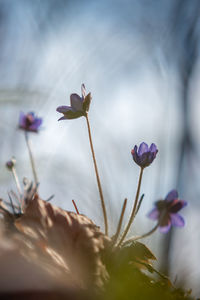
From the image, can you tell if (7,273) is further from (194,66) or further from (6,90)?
(194,66)

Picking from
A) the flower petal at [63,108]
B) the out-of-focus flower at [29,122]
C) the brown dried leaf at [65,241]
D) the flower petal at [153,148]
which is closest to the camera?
the brown dried leaf at [65,241]

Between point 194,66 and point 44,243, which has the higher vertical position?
point 194,66

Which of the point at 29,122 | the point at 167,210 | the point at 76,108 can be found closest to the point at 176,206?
the point at 167,210

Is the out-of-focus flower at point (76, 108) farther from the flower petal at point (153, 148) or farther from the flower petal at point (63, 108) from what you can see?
the flower petal at point (153, 148)

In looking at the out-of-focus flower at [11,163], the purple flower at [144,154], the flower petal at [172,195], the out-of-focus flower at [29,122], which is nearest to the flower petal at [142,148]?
the purple flower at [144,154]

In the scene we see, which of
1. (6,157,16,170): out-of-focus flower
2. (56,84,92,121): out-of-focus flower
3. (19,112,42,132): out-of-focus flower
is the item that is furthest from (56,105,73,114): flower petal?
(19,112,42,132): out-of-focus flower

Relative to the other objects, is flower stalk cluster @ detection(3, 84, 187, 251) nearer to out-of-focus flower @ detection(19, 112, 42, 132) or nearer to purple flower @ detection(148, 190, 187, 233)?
purple flower @ detection(148, 190, 187, 233)

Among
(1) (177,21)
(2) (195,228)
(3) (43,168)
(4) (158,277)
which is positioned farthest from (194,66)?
(4) (158,277)
